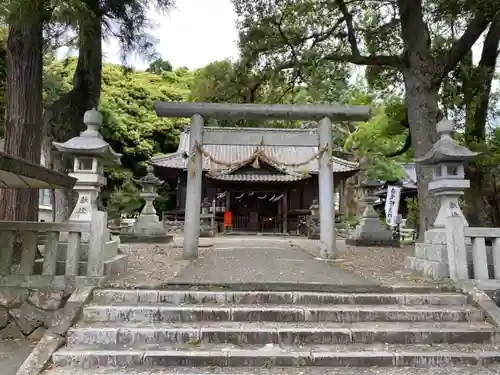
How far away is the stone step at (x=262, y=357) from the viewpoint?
3604 millimetres

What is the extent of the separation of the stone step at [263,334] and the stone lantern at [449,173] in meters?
2.01

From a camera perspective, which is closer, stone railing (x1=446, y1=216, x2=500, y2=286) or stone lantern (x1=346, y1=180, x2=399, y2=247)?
stone railing (x1=446, y1=216, x2=500, y2=286)

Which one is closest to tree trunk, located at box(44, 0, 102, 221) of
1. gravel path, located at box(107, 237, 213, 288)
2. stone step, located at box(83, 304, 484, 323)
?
gravel path, located at box(107, 237, 213, 288)

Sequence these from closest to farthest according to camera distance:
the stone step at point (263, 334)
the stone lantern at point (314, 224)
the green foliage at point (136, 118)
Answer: the stone step at point (263, 334) → the stone lantern at point (314, 224) → the green foliage at point (136, 118)

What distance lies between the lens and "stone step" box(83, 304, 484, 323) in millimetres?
4238

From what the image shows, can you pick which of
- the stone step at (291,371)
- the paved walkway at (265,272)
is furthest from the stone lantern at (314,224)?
the stone step at (291,371)

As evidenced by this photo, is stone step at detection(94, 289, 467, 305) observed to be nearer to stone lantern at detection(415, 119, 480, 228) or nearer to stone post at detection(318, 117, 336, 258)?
stone lantern at detection(415, 119, 480, 228)

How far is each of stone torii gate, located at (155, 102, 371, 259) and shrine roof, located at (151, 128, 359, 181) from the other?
982cm

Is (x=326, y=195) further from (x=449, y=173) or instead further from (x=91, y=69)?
(x=91, y=69)

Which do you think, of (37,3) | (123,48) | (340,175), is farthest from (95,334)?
(340,175)

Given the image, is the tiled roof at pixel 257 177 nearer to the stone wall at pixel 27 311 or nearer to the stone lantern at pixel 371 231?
the stone lantern at pixel 371 231

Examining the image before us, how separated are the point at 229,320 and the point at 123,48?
245 inches

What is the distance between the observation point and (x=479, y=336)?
13.3 ft

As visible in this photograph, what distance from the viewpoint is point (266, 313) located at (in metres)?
4.28
